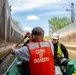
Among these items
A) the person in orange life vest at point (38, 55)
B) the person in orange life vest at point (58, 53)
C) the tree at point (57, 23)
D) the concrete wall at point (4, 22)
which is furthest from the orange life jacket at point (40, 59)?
the tree at point (57, 23)

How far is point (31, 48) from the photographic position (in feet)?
17.1

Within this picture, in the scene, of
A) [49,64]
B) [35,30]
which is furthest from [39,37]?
[49,64]

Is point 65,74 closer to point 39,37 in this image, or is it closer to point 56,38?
point 56,38

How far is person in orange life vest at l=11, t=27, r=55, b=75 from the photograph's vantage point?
515cm

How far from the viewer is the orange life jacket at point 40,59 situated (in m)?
5.15

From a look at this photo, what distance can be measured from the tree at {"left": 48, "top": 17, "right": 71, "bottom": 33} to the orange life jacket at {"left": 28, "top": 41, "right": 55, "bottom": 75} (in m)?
135

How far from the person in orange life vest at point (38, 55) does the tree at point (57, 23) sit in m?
135

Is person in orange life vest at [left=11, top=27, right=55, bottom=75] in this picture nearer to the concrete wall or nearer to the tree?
the concrete wall

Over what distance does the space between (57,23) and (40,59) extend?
135162 millimetres

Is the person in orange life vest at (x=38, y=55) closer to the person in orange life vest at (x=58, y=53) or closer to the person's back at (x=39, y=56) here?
the person's back at (x=39, y=56)

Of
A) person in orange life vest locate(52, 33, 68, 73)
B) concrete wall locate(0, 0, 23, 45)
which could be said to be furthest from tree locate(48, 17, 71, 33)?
person in orange life vest locate(52, 33, 68, 73)

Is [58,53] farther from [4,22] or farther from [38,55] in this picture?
[4,22]

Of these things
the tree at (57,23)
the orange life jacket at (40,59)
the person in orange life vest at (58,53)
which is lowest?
the tree at (57,23)

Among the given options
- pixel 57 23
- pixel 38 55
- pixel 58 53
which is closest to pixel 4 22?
pixel 58 53
